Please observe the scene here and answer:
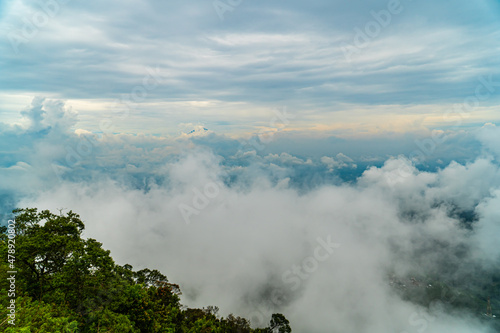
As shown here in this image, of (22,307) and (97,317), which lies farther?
(97,317)

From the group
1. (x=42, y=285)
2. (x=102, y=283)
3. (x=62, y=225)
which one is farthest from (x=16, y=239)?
(x=102, y=283)

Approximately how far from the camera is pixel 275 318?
64.7 meters

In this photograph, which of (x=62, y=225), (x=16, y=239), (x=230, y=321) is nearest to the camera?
(x=16, y=239)

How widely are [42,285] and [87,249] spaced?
567 centimetres

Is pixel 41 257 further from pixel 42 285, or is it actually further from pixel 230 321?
pixel 230 321

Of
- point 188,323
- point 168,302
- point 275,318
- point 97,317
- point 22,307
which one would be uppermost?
point 22,307

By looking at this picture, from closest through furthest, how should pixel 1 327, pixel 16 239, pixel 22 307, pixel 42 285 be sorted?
1. pixel 1 327
2. pixel 22 307
3. pixel 42 285
4. pixel 16 239

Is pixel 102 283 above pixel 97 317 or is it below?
above

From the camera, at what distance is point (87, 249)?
28.2 metres

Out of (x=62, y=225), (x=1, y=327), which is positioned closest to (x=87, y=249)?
(x=62, y=225)

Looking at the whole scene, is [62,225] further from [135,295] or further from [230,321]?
[230,321]

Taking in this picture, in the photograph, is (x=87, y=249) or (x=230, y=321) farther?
(x=230, y=321)

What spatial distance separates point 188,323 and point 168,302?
5.83m

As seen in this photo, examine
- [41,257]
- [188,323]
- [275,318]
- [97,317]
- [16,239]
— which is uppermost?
[16,239]
